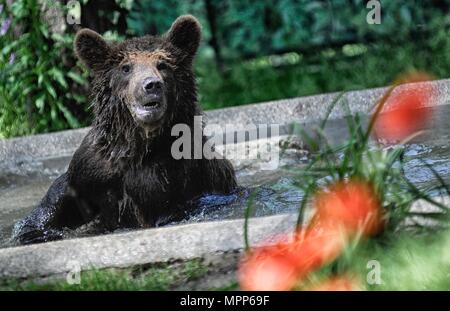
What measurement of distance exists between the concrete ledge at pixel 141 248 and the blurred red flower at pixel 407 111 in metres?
3.06

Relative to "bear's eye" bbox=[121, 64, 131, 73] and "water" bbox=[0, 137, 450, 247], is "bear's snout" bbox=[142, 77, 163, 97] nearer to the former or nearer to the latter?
"bear's eye" bbox=[121, 64, 131, 73]

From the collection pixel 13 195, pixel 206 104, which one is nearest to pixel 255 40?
pixel 206 104

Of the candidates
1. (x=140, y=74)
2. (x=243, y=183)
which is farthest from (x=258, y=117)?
(x=140, y=74)

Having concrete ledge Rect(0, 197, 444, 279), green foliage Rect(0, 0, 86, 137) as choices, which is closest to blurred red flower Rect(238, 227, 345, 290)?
concrete ledge Rect(0, 197, 444, 279)

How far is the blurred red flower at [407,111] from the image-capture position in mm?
6562

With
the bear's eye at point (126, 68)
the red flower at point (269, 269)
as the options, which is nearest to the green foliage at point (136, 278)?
the red flower at point (269, 269)

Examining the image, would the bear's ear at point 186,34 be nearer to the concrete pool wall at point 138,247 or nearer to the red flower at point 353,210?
the concrete pool wall at point 138,247

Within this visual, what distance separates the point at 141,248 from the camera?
3625 millimetres

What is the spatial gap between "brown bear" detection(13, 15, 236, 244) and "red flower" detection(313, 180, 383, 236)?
69.9 inches

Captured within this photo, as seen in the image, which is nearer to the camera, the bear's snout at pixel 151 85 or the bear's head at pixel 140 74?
the bear's snout at pixel 151 85

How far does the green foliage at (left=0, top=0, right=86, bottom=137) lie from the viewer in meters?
8.38

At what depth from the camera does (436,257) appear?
3.34 metres

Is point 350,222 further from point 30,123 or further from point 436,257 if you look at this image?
point 30,123

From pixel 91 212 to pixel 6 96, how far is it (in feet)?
11.7
